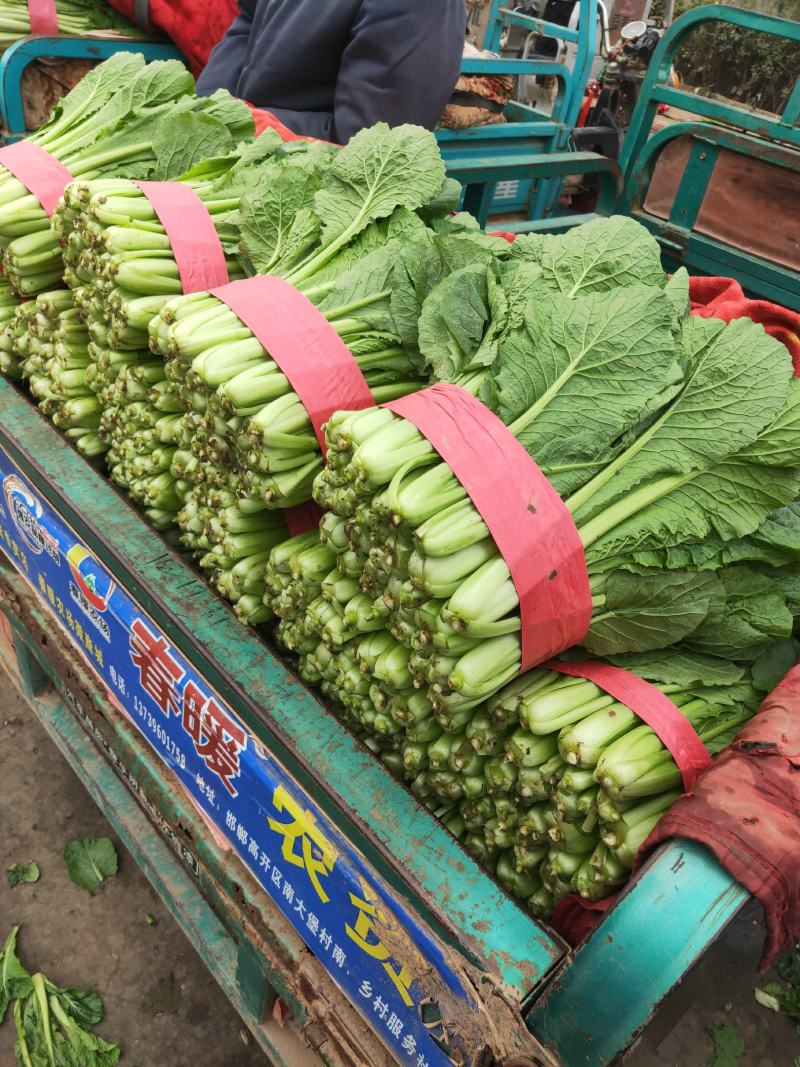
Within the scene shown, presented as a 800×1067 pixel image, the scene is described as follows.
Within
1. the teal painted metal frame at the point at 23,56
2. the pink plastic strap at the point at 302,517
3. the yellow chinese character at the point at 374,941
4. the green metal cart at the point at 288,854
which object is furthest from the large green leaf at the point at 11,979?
the teal painted metal frame at the point at 23,56

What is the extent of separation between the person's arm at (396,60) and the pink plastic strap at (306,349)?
222 cm

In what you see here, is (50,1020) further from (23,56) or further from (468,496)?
(23,56)

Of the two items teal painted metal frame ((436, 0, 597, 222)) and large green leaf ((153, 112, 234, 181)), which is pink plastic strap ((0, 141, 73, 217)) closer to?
large green leaf ((153, 112, 234, 181))

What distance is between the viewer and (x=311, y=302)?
6.63 feet

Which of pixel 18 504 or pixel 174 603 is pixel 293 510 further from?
pixel 18 504

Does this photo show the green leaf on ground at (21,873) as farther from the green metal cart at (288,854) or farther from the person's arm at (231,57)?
the person's arm at (231,57)

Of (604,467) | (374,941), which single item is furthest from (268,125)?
(374,941)

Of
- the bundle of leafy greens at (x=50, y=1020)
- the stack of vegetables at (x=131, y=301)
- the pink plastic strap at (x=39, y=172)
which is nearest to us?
the stack of vegetables at (x=131, y=301)

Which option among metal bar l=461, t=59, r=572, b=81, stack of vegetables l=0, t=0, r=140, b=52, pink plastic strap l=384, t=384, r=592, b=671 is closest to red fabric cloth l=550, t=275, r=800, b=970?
pink plastic strap l=384, t=384, r=592, b=671

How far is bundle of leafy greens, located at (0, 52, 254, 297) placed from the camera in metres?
2.54

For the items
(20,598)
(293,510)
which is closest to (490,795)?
(293,510)

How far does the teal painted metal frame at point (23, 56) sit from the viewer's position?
3912mm

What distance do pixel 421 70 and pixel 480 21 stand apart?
59.8 ft

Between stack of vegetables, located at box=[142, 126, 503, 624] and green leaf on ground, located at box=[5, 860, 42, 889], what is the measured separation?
2.13 m
